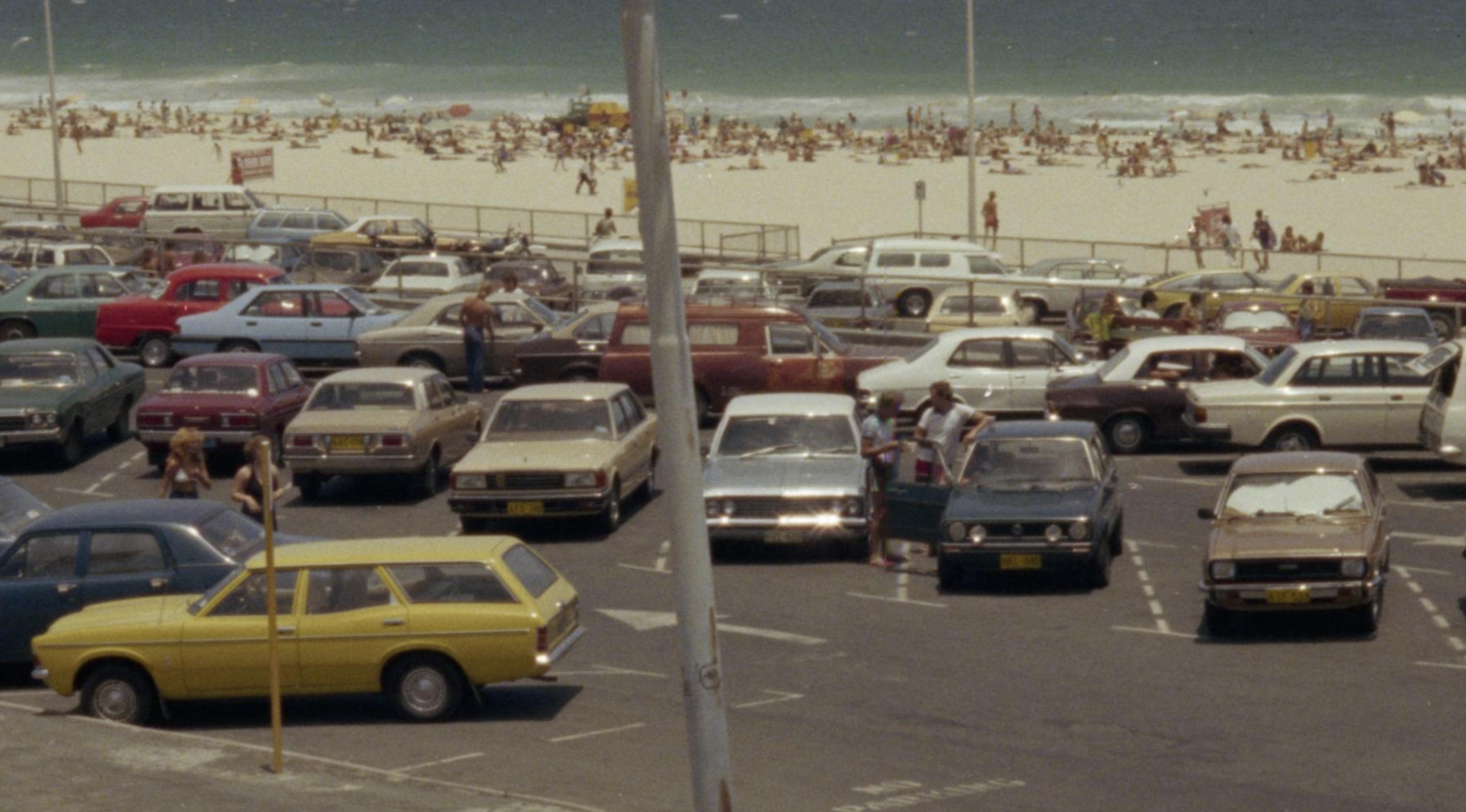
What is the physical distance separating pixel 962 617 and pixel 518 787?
19.9 ft

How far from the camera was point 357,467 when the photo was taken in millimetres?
22719

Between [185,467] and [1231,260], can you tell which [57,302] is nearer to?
[185,467]

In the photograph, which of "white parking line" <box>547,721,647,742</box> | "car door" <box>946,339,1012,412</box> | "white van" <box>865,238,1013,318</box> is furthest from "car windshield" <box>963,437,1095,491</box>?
"white van" <box>865,238,1013,318</box>

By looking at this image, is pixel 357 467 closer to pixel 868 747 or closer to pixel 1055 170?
pixel 868 747

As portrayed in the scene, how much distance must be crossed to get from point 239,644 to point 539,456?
729cm

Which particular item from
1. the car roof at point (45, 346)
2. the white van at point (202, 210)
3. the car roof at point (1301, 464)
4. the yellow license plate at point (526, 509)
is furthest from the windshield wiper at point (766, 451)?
the white van at point (202, 210)

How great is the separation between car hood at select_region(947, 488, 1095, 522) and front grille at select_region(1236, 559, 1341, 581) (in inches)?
80.9

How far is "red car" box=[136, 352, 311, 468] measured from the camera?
2431cm

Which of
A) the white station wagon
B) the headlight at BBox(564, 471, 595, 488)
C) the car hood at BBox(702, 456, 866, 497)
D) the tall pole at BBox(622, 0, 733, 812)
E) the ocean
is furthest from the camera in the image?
the ocean

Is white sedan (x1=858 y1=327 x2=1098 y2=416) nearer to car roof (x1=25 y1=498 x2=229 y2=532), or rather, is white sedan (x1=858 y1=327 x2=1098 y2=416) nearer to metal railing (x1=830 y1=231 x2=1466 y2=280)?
car roof (x1=25 y1=498 x2=229 y2=532)

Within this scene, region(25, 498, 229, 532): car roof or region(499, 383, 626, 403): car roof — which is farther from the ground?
region(499, 383, 626, 403): car roof

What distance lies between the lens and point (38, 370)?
84.2ft

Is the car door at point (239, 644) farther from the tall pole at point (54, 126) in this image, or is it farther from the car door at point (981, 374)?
the tall pole at point (54, 126)

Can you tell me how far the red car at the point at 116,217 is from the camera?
51750 millimetres
